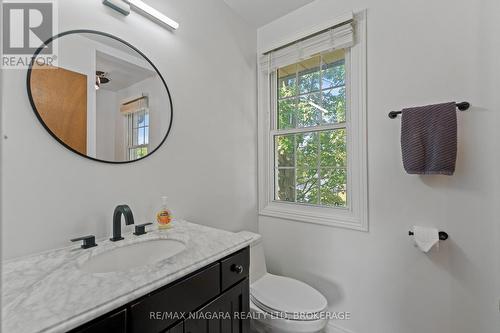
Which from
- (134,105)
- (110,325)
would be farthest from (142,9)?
(110,325)

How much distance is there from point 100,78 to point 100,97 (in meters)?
0.09

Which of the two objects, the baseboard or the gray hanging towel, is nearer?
the gray hanging towel

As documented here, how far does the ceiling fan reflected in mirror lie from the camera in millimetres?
1168

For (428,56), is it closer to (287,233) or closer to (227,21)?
(227,21)

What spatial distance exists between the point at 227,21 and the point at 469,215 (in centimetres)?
206

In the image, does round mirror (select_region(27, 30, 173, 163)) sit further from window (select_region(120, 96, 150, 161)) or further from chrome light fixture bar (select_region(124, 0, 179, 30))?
chrome light fixture bar (select_region(124, 0, 179, 30))

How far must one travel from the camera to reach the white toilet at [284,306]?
1333 millimetres

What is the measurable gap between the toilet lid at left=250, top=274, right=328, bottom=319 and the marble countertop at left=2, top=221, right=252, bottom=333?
1.99 ft

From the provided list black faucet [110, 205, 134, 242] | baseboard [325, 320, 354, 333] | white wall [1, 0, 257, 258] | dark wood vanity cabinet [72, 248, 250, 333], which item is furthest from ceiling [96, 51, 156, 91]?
baseboard [325, 320, 354, 333]

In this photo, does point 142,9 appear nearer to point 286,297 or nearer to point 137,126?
point 137,126

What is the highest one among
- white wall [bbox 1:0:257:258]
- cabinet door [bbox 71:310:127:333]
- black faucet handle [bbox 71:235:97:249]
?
white wall [bbox 1:0:257:258]

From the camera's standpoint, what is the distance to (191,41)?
1604mm

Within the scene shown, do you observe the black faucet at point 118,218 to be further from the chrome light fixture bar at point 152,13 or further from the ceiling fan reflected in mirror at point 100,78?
the chrome light fixture bar at point 152,13

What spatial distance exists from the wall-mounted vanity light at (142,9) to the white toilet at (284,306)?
1.31 metres
